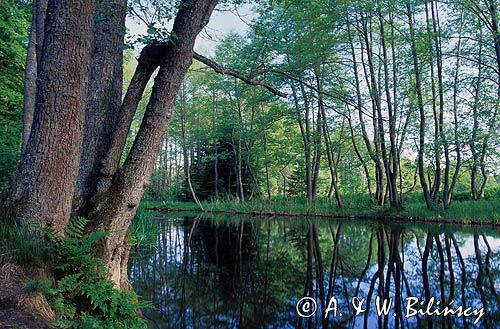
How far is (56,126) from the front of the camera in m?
2.64

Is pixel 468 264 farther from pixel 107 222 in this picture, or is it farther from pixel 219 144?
pixel 219 144

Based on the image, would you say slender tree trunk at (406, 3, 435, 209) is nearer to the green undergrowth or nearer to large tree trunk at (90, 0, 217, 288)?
large tree trunk at (90, 0, 217, 288)

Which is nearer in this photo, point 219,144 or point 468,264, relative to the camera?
point 468,264

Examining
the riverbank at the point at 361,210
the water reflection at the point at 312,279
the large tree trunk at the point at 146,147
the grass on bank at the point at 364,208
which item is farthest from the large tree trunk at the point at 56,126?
the riverbank at the point at 361,210

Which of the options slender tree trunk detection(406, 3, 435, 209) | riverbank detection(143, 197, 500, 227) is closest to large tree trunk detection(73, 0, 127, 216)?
A: riverbank detection(143, 197, 500, 227)

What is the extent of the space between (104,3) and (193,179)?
22705 millimetres

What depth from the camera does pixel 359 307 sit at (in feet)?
12.2

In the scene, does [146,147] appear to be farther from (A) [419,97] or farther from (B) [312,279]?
(A) [419,97]

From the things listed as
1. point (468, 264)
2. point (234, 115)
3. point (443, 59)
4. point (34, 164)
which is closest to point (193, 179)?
point (234, 115)

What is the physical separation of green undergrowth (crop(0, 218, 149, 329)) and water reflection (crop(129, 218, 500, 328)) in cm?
83

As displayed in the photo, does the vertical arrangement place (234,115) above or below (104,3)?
above

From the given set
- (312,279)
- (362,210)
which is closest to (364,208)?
(362,210)

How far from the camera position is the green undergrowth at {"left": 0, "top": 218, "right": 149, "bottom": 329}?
7.86 feet

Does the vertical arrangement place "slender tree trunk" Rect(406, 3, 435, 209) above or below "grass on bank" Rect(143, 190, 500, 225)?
above
